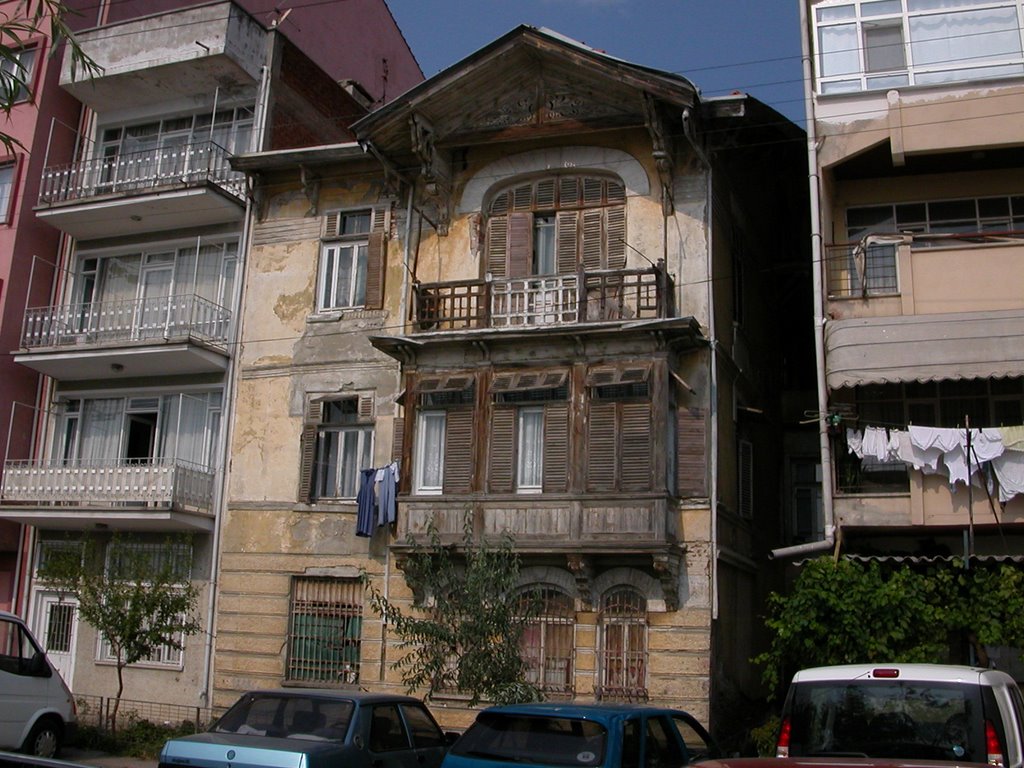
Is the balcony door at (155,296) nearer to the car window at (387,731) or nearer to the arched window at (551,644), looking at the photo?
the arched window at (551,644)

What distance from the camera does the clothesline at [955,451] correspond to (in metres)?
15.7

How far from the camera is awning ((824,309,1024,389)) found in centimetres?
1603

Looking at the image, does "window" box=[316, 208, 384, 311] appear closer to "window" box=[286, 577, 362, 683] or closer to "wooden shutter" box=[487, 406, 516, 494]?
"wooden shutter" box=[487, 406, 516, 494]

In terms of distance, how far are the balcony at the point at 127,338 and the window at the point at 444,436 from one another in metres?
4.74

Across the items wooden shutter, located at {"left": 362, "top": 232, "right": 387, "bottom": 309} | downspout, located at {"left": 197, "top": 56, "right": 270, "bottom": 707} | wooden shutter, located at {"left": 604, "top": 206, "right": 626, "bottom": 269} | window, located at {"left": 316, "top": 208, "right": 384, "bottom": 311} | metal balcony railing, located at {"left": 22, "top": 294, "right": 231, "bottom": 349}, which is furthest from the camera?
metal balcony railing, located at {"left": 22, "top": 294, "right": 231, "bottom": 349}

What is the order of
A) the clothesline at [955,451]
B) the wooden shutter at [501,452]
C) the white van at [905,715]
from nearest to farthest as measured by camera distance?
the white van at [905,715]
the clothesline at [955,451]
the wooden shutter at [501,452]

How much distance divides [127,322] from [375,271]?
596 centimetres

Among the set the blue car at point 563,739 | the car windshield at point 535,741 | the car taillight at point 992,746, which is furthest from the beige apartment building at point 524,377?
the car taillight at point 992,746

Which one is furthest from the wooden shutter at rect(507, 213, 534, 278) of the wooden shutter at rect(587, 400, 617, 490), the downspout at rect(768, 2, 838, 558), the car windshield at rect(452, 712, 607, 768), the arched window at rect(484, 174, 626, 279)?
the car windshield at rect(452, 712, 607, 768)

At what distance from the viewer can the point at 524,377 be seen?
60.4 ft

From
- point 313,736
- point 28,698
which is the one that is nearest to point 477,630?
point 313,736

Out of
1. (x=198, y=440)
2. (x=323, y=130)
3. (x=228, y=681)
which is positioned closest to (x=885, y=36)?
(x=323, y=130)

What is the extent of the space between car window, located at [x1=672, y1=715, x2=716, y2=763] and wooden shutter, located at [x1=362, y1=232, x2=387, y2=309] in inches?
450

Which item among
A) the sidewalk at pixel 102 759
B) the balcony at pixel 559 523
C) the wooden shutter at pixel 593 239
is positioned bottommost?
the sidewalk at pixel 102 759
